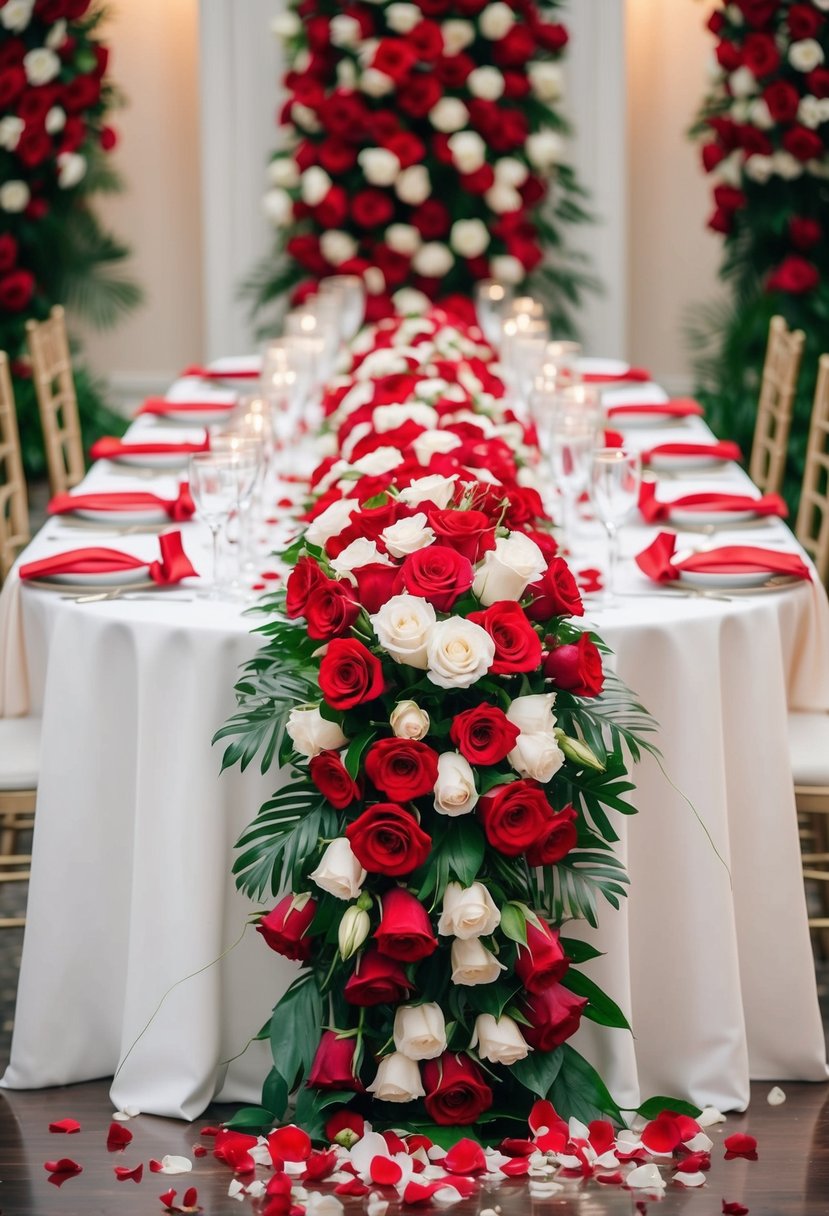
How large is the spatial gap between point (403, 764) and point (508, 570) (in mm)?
276

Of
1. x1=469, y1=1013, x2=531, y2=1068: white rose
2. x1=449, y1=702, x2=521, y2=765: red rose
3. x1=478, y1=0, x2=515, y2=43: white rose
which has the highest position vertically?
x1=478, y1=0, x2=515, y2=43: white rose

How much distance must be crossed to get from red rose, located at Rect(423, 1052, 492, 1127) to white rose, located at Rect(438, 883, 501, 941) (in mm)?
192

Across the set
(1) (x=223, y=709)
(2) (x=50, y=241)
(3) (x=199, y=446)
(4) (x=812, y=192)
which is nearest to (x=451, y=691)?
(1) (x=223, y=709)

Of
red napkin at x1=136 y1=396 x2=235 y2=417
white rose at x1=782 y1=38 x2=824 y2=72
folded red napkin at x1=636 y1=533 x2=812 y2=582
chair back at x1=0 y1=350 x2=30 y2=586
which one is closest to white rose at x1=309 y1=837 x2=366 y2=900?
folded red napkin at x1=636 y1=533 x2=812 y2=582

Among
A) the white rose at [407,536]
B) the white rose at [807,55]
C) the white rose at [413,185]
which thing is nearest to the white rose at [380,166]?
the white rose at [413,185]

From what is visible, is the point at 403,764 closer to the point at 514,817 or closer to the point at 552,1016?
the point at 514,817

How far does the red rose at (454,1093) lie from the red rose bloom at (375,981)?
0.11 m

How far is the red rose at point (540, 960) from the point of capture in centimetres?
207

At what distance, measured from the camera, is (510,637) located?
6.77 ft

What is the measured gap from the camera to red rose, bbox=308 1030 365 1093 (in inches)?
83.8

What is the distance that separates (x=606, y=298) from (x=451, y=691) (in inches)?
176

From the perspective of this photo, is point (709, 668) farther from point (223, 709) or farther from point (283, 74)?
point (283, 74)

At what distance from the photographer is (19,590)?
8.74 feet

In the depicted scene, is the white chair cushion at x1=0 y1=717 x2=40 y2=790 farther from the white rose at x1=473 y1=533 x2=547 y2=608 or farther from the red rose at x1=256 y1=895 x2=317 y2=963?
the white rose at x1=473 y1=533 x2=547 y2=608
